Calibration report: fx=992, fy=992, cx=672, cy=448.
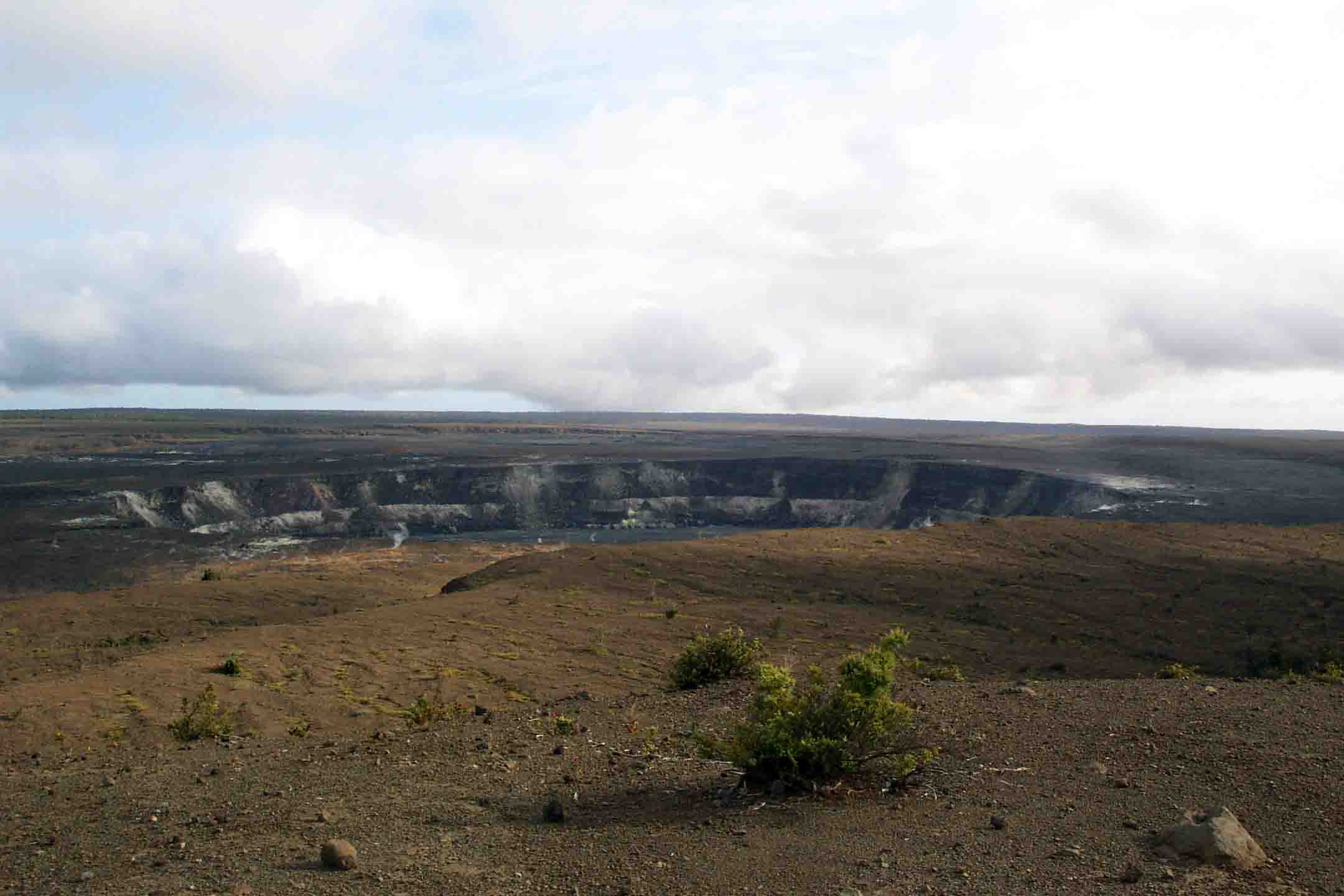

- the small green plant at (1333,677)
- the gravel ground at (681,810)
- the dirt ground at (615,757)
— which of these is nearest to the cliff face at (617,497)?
the dirt ground at (615,757)

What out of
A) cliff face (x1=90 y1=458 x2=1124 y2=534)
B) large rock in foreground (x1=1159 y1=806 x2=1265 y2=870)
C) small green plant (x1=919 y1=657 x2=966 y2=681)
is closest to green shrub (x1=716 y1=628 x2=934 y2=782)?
large rock in foreground (x1=1159 y1=806 x2=1265 y2=870)

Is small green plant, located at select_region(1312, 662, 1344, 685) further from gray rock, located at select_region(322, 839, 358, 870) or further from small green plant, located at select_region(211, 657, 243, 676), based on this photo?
small green plant, located at select_region(211, 657, 243, 676)

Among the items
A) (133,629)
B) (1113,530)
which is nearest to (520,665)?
(133,629)

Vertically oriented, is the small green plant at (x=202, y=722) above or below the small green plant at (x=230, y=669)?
above

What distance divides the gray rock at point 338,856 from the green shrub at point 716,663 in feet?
23.0

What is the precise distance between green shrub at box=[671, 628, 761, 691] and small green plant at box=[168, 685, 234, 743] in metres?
5.68

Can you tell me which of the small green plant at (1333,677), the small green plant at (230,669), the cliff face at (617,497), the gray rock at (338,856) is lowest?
the cliff face at (617,497)

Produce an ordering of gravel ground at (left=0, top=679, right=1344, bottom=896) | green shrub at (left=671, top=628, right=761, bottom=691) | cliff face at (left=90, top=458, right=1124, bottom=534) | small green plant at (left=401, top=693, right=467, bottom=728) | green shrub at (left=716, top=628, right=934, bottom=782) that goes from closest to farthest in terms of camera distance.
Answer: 1. gravel ground at (left=0, top=679, right=1344, bottom=896)
2. green shrub at (left=716, top=628, right=934, bottom=782)
3. small green plant at (left=401, top=693, right=467, bottom=728)
4. green shrub at (left=671, top=628, right=761, bottom=691)
5. cliff face at (left=90, top=458, right=1124, bottom=534)

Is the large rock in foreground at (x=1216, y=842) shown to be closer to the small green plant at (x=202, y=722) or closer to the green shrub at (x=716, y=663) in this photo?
the green shrub at (x=716, y=663)

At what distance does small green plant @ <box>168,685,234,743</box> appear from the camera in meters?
11.6

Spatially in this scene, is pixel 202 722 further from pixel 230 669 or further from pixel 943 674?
pixel 943 674

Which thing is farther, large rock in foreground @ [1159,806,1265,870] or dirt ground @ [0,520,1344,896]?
dirt ground @ [0,520,1344,896]

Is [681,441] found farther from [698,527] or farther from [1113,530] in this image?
[1113,530]

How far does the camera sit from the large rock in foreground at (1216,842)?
19.6 ft
